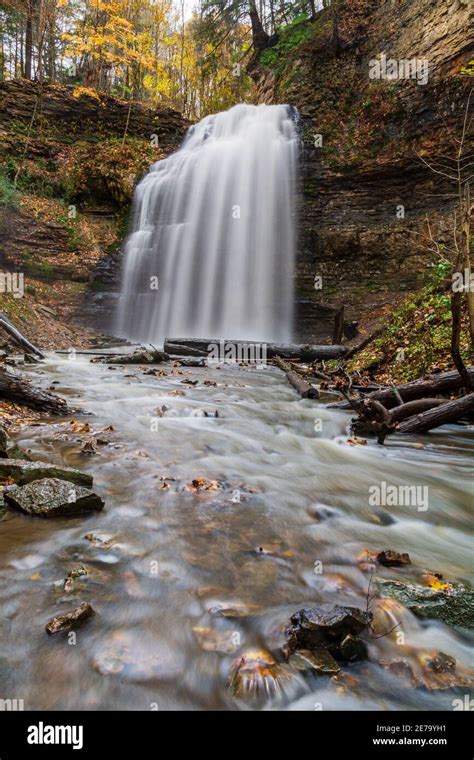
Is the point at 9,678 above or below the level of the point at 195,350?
below

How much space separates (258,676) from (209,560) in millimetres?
834

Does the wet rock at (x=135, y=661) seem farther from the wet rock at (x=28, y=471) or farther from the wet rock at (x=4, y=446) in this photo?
the wet rock at (x=4, y=446)

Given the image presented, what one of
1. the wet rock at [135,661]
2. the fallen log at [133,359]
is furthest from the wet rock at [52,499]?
the fallen log at [133,359]

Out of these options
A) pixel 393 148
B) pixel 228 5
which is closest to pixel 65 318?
pixel 393 148

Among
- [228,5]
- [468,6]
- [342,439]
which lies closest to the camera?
[342,439]

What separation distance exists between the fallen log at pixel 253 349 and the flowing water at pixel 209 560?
6.49 m

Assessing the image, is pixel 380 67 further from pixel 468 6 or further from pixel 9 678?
pixel 9 678

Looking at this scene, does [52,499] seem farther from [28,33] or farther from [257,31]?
[257,31]

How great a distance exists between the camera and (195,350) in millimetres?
13250

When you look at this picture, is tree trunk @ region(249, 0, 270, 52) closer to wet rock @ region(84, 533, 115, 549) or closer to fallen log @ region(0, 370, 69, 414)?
fallen log @ region(0, 370, 69, 414)

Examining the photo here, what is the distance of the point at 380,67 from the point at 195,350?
13141mm

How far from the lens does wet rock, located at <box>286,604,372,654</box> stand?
1.84 meters

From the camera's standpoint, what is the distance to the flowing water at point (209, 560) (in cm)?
169

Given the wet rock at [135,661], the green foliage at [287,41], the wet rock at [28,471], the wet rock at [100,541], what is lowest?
the wet rock at [135,661]
